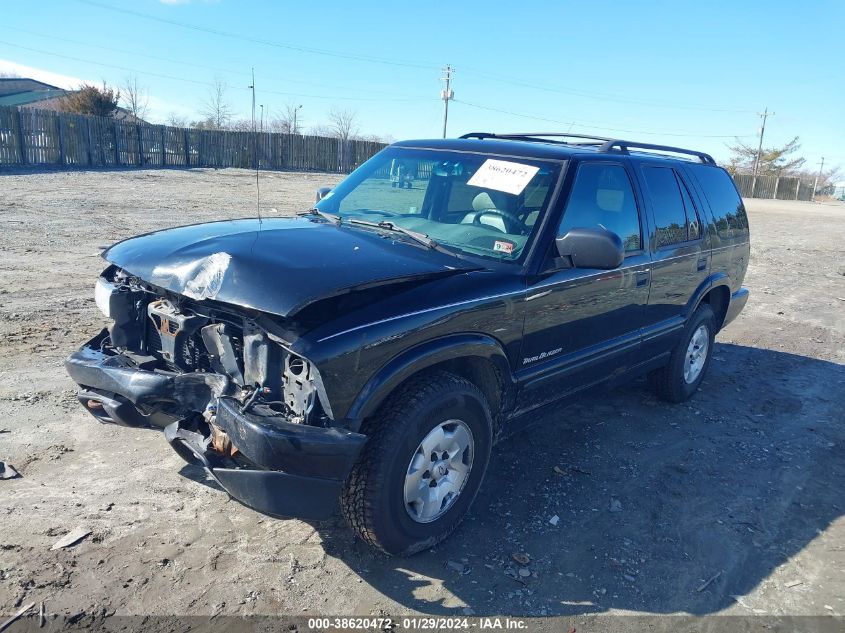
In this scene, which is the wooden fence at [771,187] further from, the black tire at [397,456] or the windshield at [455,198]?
the black tire at [397,456]

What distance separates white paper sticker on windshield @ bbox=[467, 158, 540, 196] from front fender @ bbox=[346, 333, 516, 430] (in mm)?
1067

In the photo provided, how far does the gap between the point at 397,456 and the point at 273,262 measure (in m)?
1.07

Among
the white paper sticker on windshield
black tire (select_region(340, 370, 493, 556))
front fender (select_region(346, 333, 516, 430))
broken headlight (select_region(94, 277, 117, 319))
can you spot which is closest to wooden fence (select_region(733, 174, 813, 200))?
the white paper sticker on windshield

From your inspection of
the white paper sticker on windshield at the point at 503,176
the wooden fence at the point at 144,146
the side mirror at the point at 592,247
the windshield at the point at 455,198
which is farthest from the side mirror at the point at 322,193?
the wooden fence at the point at 144,146

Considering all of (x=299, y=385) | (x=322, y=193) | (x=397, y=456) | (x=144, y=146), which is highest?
(x=144, y=146)

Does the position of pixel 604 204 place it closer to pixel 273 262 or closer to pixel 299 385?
pixel 273 262

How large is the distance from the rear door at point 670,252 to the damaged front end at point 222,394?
2915mm

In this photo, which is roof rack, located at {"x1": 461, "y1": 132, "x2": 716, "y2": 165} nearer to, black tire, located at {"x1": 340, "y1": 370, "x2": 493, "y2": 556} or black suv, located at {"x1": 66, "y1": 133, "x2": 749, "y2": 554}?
black suv, located at {"x1": 66, "y1": 133, "x2": 749, "y2": 554}

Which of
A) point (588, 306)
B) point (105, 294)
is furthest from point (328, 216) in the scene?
point (588, 306)

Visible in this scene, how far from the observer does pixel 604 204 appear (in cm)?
417

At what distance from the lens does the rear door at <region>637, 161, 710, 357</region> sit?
466 centimetres

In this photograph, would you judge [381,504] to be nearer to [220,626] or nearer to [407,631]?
[407,631]

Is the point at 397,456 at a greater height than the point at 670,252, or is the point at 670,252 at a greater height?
the point at 670,252

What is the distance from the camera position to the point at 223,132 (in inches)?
1188
